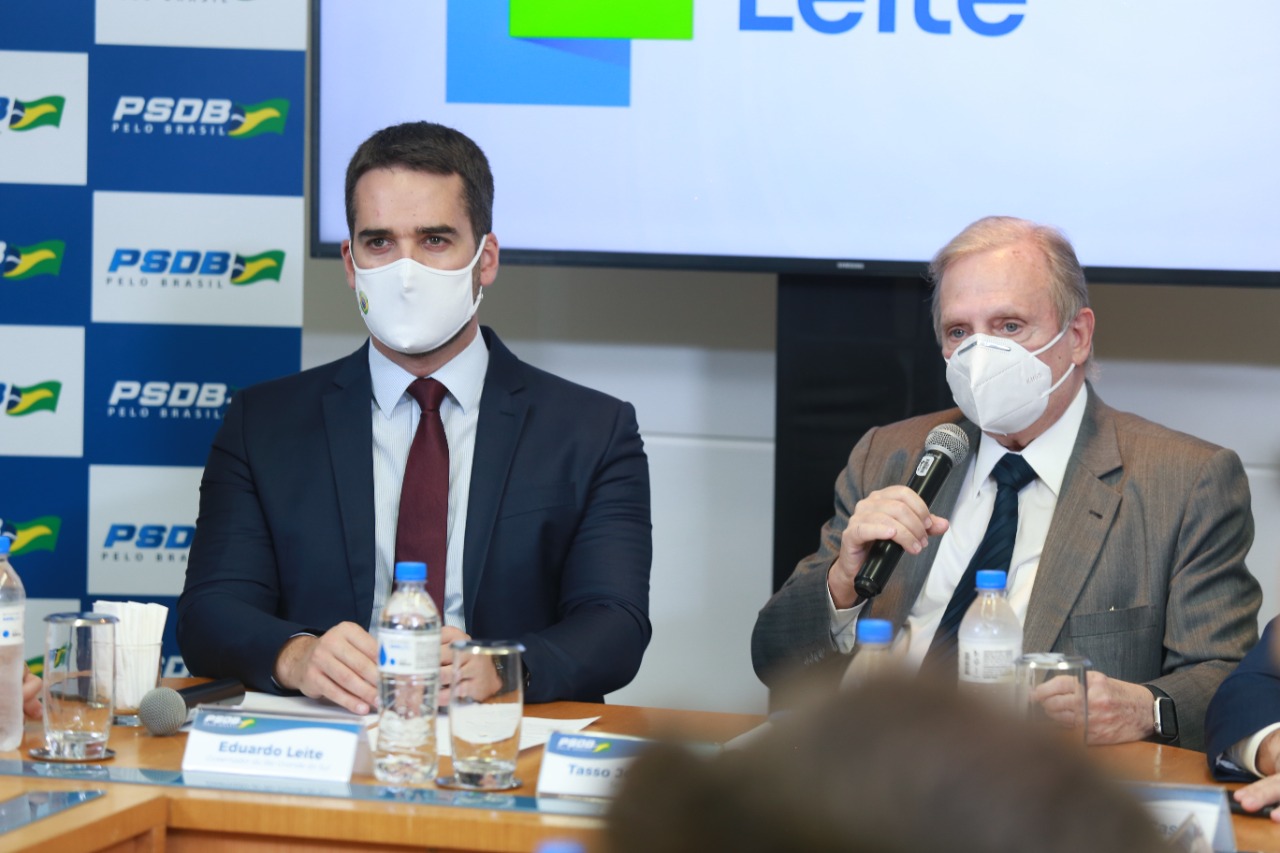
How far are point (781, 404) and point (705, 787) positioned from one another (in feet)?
9.68

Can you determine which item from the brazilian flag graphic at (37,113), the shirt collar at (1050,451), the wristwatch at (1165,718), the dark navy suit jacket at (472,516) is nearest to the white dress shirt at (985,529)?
the shirt collar at (1050,451)

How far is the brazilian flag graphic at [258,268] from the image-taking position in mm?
3496

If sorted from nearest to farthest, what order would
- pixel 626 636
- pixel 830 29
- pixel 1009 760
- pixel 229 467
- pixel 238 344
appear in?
1. pixel 1009 760
2. pixel 626 636
3. pixel 229 467
4. pixel 830 29
5. pixel 238 344

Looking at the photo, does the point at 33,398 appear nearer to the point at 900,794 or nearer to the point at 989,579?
the point at 989,579

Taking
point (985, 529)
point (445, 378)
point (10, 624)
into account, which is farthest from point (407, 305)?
point (985, 529)

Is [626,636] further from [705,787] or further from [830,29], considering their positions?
[705,787]

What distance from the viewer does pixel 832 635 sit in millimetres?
2439

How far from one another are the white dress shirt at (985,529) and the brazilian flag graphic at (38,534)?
→ 2.02 m

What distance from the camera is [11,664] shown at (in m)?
1.88

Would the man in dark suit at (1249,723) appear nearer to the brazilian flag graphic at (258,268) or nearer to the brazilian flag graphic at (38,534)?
the brazilian flag graphic at (258,268)

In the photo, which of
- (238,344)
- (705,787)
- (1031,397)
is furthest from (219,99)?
(705,787)

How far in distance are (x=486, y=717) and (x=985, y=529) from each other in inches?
44.6

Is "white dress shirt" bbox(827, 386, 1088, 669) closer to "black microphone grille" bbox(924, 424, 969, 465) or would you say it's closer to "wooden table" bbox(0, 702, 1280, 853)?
"black microphone grille" bbox(924, 424, 969, 465)

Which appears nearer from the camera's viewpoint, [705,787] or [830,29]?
[705,787]
